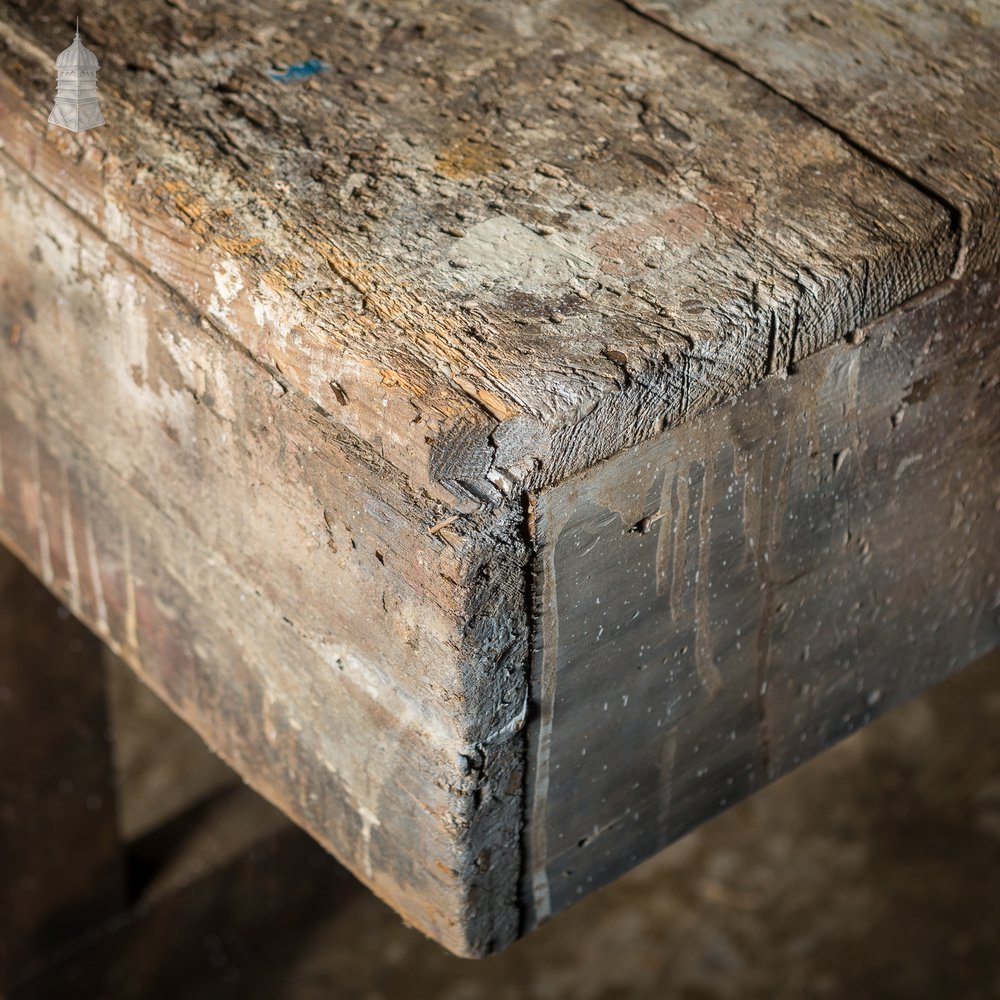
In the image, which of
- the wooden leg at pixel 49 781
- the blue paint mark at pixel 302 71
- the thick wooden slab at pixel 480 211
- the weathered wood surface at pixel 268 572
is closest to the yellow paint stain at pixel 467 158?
the thick wooden slab at pixel 480 211

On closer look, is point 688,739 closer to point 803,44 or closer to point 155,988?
point 803,44

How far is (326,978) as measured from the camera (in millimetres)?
4555

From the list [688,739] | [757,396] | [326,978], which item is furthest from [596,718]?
[326,978]

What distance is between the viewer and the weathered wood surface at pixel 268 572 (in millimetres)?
1901

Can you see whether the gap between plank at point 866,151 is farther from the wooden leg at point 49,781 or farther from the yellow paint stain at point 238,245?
the wooden leg at point 49,781

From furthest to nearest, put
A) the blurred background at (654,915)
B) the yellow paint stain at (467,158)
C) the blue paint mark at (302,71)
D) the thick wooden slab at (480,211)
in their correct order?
1. the blurred background at (654,915)
2. the blue paint mark at (302,71)
3. the yellow paint stain at (467,158)
4. the thick wooden slab at (480,211)

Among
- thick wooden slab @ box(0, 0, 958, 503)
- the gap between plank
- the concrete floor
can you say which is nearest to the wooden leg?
the concrete floor

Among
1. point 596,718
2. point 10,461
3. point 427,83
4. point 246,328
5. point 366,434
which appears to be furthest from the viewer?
point 10,461

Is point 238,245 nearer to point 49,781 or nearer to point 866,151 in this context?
point 866,151

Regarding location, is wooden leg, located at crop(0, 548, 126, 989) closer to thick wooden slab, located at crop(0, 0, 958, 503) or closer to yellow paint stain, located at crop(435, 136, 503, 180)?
thick wooden slab, located at crop(0, 0, 958, 503)

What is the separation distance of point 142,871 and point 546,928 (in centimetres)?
118

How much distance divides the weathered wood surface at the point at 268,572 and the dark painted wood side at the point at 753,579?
0.10 meters

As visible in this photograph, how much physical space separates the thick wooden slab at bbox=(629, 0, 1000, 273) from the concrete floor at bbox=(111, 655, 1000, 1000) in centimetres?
293

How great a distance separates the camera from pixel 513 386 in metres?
1.77
